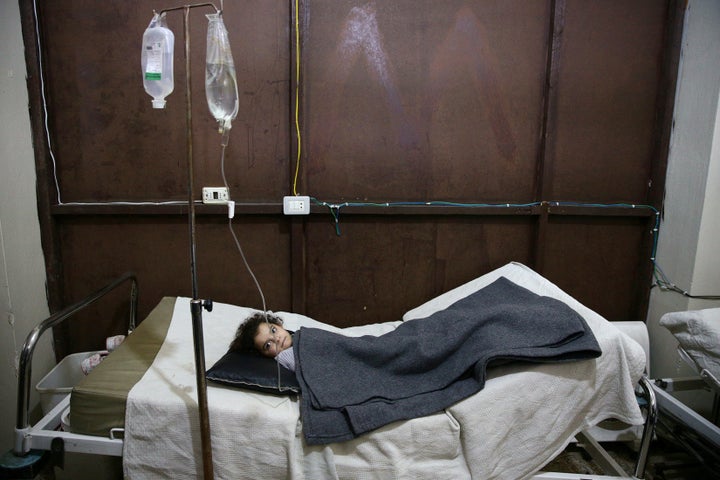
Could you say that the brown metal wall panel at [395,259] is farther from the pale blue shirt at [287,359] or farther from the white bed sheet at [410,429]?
the white bed sheet at [410,429]

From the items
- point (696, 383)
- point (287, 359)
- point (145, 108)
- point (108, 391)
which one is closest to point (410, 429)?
point (287, 359)

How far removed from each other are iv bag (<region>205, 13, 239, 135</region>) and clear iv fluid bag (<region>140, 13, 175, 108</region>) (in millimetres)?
103

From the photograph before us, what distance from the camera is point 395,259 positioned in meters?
2.15

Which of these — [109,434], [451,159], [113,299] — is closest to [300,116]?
[451,159]

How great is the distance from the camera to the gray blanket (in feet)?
4.34

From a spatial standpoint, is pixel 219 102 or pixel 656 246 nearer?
pixel 219 102

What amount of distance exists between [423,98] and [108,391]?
66.2 inches

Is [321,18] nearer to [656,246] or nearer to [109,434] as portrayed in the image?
[109,434]

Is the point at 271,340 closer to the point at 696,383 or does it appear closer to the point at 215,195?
the point at 215,195

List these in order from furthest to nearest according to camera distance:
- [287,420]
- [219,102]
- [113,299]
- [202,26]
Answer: [113,299]
[202,26]
[287,420]
[219,102]

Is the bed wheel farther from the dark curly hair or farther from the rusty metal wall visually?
the rusty metal wall

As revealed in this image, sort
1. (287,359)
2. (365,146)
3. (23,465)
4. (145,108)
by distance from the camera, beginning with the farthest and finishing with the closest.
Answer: (365,146) → (145,108) → (287,359) → (23,465)

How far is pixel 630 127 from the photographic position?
2.13 m

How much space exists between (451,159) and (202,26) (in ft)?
4.09
